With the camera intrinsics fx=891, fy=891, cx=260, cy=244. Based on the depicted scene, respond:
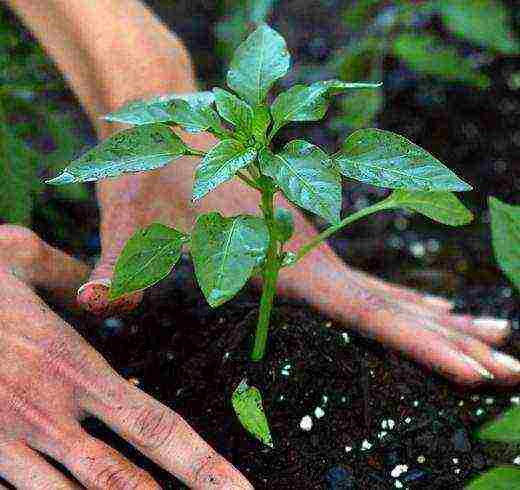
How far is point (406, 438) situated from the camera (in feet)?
4.09

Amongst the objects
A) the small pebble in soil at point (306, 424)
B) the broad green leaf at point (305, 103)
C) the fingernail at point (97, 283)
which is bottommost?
the small pebble in soil at point (306, 424)

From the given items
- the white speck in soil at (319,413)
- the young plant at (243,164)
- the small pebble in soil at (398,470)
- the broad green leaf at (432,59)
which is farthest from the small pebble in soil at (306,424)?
the broad green leaf at (432,59)

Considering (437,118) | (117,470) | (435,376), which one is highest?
(117,470)

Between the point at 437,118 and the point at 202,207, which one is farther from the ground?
the point at 202,207

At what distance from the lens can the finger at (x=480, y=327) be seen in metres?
1.40

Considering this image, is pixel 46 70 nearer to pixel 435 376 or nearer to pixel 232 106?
pixel 232 106

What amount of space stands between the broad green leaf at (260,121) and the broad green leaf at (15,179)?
68cm

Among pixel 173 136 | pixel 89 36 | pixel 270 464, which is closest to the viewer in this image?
pixel 173 136

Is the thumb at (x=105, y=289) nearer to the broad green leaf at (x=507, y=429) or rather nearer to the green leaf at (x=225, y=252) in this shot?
the green leaf at (x=225, y=252)

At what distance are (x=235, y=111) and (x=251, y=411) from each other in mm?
386

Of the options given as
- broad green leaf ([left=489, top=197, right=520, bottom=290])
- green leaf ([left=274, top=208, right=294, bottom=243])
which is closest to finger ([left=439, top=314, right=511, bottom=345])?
broad green leaf ([left=489, top=197, right=520, bottom=290])

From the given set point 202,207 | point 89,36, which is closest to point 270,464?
point 202,207

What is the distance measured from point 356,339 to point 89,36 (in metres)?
0.66

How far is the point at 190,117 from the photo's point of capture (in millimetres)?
1026
